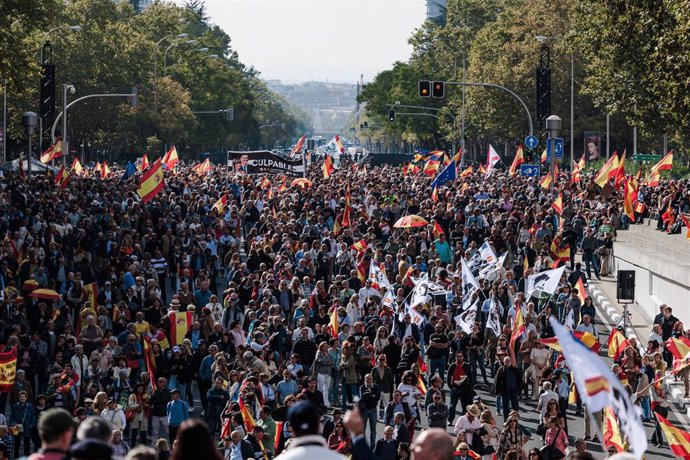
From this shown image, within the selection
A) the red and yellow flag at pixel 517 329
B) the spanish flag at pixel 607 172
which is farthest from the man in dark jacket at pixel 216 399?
the spanish flag at pixel 607 172

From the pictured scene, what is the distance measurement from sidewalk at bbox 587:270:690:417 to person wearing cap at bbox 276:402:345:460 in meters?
16.9

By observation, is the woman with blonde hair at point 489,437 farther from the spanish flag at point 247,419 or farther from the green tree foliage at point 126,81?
the green tree foliage at point 126,81

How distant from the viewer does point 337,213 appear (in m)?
37.4

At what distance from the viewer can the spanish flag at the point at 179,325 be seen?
22172mm

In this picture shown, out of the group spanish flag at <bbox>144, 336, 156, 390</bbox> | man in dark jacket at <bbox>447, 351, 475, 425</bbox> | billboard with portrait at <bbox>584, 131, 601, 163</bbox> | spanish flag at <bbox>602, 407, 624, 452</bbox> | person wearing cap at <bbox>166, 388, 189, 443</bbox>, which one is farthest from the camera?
billboard with portrait at <bbox>584, 131, 601, 163</bbox>

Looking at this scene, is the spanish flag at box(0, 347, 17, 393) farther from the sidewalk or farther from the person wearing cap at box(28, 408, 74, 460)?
the person wearing cap at box(28, 408, 74, 460)

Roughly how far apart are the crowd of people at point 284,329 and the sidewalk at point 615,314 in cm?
74

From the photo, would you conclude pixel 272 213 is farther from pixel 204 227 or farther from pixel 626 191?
pixel 626 191

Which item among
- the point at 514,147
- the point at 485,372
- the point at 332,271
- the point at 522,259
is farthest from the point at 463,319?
the point at 514,147

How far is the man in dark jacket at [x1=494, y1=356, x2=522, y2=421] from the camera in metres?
20.5

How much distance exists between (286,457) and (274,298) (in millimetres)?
17563

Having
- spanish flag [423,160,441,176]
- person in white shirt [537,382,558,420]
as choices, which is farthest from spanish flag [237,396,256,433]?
spanish flag [423,160,441,176]

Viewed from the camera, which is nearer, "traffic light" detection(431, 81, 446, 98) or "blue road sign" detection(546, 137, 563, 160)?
"blue road sign" detection(546, 137, 563, 160)

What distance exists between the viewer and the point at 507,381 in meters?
20.5
